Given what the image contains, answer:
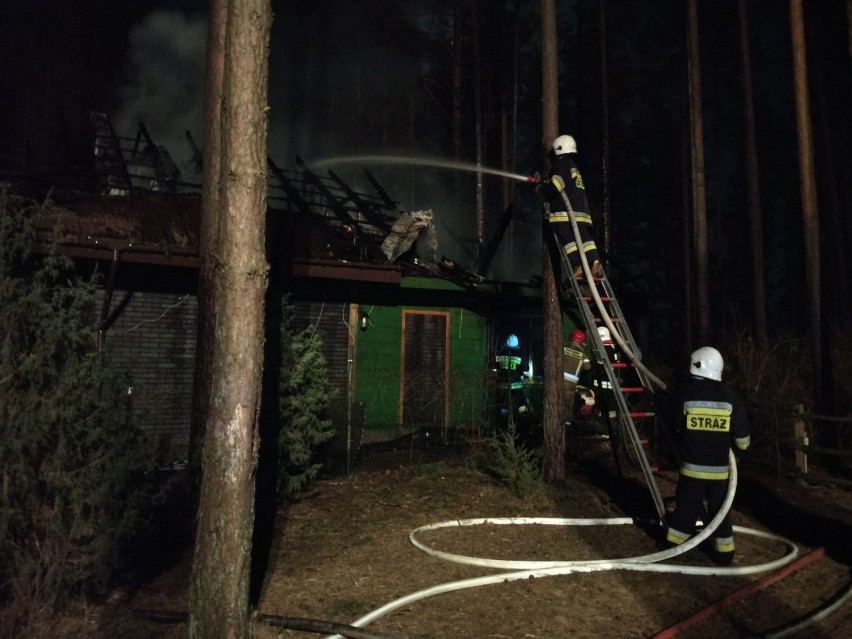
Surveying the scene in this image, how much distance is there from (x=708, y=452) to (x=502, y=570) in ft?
6.43

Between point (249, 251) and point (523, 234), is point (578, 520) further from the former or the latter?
point (523, 234)

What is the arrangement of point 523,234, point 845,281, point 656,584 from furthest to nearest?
point 523,234 → point 845,281 → point 656,584

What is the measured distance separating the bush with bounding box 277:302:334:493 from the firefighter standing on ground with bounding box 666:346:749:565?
3792 millimetres

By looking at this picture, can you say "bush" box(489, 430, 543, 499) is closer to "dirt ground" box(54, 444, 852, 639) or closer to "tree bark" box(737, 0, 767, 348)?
"dirt ground" box(54, 444, 852, 639)

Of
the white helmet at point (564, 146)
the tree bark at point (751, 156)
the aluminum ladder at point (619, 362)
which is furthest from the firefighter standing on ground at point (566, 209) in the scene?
the tree bark at point (751, 156)

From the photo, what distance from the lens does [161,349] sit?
10094mm

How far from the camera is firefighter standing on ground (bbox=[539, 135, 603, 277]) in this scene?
6.94m

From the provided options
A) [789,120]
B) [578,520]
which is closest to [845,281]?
[789,120]

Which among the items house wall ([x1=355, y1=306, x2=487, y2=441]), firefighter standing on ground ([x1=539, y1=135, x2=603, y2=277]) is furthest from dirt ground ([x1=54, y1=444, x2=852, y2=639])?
firefighter standing on ground ([x1=539, y1=135, x2=603, y2=277])

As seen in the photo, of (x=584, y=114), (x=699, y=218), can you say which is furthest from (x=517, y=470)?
(x=584, y=114)

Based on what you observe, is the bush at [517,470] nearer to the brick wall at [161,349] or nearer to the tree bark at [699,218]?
the brick wall at [161,349]

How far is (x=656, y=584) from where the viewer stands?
4773mm

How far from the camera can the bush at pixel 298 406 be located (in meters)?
6.84

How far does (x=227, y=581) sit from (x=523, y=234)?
83.6ft
